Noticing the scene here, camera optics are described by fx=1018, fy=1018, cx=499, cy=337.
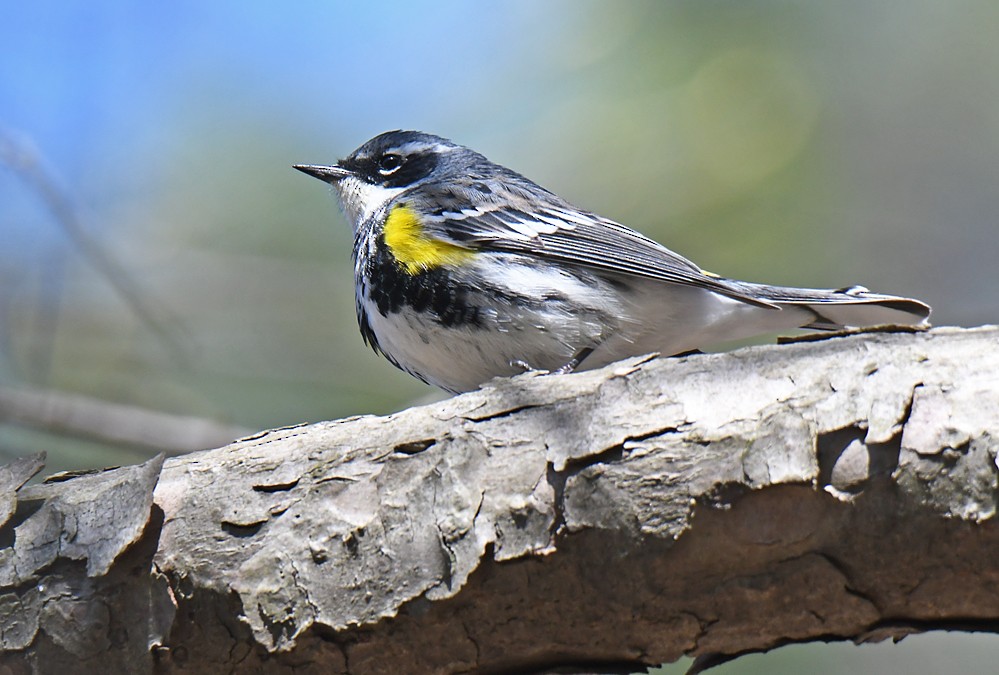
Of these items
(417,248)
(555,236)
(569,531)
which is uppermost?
(555,236)

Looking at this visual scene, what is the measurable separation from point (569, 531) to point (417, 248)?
5.82ft

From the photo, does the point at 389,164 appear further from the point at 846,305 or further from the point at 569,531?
the point at 569,531

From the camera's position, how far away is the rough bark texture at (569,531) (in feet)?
7.15

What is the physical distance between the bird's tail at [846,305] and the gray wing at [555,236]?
0.06 m

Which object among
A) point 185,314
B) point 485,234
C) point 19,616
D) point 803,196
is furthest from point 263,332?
point 19,616

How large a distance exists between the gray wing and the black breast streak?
262mm

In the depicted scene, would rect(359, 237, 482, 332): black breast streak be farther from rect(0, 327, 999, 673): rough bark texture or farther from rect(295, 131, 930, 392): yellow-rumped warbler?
rect(0, 327, 999, 673): rough bark texture

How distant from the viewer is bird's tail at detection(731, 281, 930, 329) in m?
3.43

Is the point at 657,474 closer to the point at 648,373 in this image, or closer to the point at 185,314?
the point at 648,373

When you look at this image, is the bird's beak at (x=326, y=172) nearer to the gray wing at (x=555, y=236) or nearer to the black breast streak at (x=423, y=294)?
the gray wing at (x=555, y=236)

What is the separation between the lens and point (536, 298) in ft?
12.0

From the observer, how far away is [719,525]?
2.24 m

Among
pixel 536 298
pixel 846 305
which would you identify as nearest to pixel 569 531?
pixel 536 298

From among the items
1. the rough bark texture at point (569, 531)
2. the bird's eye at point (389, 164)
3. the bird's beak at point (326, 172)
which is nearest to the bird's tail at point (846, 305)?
the rough bark texture at point (569, 531)
